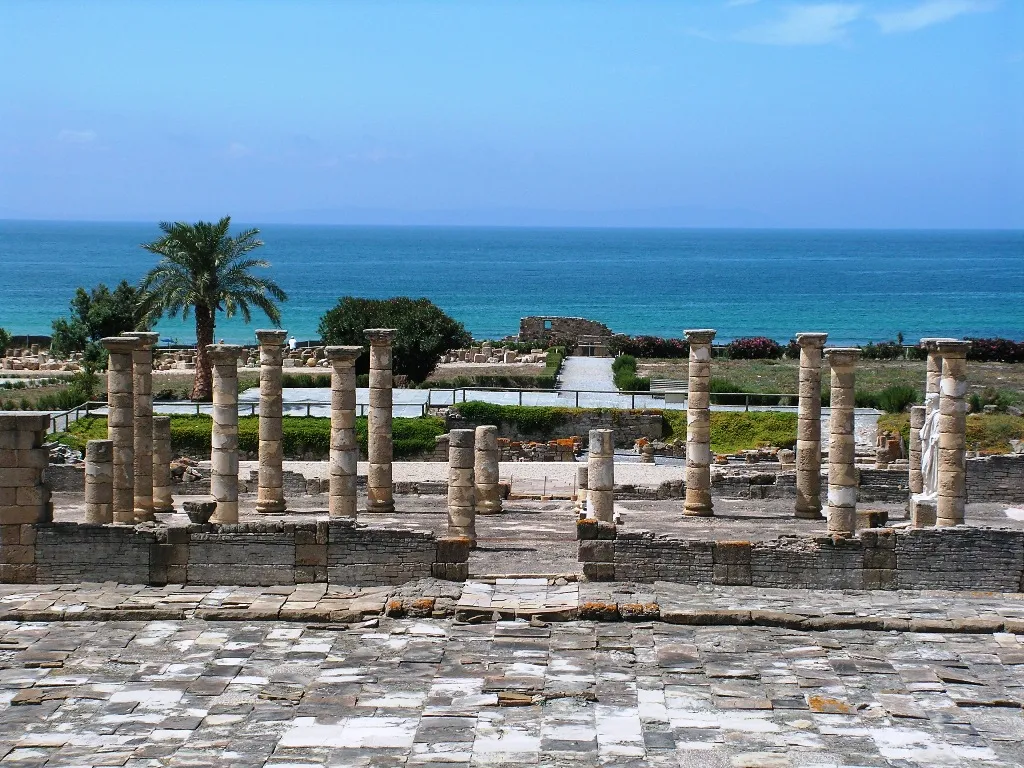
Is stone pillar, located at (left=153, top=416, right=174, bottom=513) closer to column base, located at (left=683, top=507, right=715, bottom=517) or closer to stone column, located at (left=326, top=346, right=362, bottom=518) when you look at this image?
stone column, located at (left=326, top=346, right=362, bottom=518)

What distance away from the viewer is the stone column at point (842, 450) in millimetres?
26953

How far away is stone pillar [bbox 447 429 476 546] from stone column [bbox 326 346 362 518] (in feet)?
7.00

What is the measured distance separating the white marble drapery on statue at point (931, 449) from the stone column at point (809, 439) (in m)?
1.82

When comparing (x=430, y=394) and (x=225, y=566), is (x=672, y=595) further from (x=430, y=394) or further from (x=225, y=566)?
(x=430, y=394)

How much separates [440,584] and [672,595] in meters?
3.34

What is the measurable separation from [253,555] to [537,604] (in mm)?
4419

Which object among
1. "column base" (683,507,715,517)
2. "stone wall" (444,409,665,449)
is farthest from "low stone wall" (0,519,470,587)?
"stone wall" (444,409,665,449)

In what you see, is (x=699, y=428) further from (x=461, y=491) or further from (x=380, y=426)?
(x=380, y=426)

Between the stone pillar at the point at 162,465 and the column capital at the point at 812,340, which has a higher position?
the column capital at the point at 812,340

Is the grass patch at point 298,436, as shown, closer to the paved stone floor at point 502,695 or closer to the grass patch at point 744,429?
the grass patch at point 744,429

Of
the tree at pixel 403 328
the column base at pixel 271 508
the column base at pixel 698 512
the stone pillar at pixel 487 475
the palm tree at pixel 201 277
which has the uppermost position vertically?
the palm tree at pixel 201 277

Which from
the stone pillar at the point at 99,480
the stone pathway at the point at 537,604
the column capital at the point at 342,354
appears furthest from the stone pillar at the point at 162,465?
the stone pathway at the point at 537,604

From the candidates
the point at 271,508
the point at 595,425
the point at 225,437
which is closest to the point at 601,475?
the point at 271,508

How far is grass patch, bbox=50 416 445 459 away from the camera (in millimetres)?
40281
